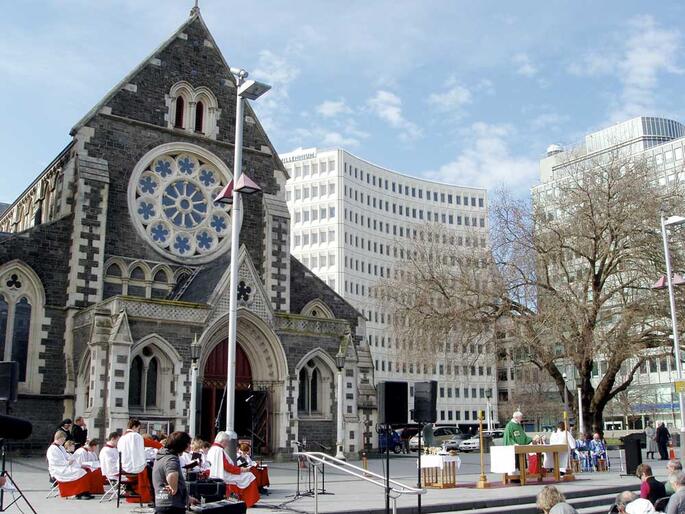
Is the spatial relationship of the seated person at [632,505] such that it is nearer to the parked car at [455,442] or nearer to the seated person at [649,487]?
the seated person at [649,487]

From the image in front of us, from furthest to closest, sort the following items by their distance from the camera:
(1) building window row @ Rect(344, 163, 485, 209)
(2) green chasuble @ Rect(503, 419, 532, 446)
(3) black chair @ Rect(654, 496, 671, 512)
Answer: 1. (1) building window row @ Rect(344, 163, 485, 209)
2. (2) green chasuble @ Rect(503, 419, 532, 446)
3. (3) black chair @ Rect(654, 496, 671, 512)

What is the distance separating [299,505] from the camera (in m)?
15.7

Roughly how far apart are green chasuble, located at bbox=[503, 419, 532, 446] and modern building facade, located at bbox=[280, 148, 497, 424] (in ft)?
226

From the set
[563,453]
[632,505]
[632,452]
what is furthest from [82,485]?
[632,452]

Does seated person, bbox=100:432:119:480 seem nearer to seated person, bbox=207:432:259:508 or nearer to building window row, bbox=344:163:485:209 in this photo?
seated person, bbox=207:432:259:508

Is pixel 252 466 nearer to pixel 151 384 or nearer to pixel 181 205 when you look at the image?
pixel 151 384

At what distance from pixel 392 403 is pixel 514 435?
7.31 metres

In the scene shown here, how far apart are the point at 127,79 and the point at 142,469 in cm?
2105

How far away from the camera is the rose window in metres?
32.3

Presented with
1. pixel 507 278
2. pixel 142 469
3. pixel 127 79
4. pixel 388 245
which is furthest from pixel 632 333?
pixel 388 245

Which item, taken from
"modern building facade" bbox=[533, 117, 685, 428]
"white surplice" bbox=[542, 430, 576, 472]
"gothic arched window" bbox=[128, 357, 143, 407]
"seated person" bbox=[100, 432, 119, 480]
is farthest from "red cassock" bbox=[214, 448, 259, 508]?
"modern building facade" bbox=[533, 117, 685, 428]

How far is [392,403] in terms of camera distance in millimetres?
14734

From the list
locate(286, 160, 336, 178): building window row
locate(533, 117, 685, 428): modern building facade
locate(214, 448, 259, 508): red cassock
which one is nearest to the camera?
locate(214, 448, 259, 508): red cassock

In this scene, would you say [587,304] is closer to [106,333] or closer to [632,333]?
[632,333]
